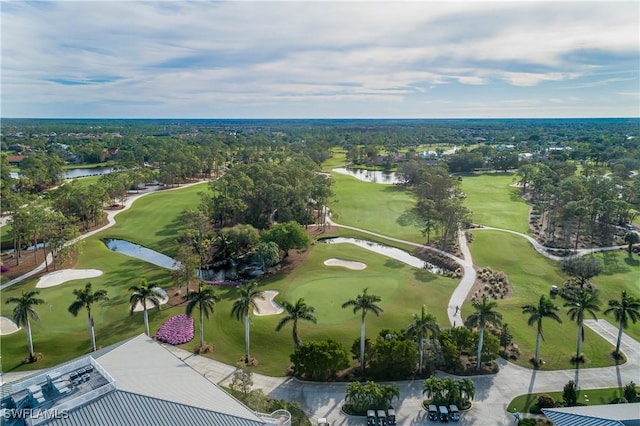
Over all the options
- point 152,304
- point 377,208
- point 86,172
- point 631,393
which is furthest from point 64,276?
point 86,172

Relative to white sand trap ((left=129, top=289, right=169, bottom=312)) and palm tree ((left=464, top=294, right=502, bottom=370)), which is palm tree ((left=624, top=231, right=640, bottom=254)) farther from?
white sand trap ((left=129, top=289, right=169, bottom=312))

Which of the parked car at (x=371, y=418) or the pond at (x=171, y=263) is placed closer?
the parked car at (x=371, y=418)

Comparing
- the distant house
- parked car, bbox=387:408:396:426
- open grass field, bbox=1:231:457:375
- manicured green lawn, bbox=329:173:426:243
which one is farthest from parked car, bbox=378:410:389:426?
the distant house

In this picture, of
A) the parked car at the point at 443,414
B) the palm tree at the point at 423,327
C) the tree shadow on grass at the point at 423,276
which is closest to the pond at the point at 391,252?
the tree shadow on grass at the point at 423,276

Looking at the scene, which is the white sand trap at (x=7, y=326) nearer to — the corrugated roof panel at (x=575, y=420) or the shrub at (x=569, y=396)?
the corrugated roof panel at (x=575, y=420)

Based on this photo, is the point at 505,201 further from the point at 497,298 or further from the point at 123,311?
the point at 123,311

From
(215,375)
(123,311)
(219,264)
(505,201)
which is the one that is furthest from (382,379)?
(505,201)
